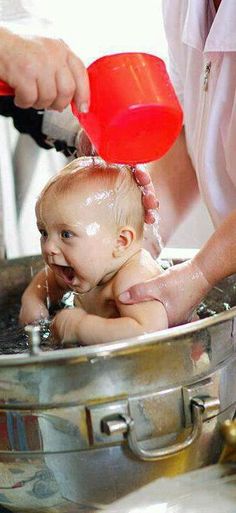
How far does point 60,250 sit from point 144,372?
287mm

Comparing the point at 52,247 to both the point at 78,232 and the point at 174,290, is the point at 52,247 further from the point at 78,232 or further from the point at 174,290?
the point at 174,290

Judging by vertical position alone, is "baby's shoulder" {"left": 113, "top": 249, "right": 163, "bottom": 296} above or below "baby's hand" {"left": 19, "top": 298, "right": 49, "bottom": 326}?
above

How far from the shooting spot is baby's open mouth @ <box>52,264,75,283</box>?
3.62 feet

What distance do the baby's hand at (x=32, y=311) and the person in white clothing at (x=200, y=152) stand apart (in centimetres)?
24

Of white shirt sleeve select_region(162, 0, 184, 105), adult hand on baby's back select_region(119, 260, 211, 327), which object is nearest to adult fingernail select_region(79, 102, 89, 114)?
adult hand on baby's back select_region(119, 260, 211, 327)

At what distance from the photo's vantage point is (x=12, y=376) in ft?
2.64

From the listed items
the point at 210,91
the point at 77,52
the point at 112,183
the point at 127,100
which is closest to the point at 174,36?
the point at 210,91

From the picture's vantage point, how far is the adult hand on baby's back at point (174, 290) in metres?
1.04

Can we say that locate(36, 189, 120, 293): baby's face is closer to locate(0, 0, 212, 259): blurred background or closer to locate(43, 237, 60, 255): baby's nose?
locate(43, 237, 60, 255): baby's nose

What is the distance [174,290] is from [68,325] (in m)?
0.15

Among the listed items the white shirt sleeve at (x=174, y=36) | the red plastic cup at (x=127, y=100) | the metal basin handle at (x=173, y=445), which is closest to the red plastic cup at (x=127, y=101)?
the red plastic cup at (x=127, y=100)

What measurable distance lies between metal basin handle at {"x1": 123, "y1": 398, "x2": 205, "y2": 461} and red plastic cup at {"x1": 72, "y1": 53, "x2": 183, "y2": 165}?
0.33m

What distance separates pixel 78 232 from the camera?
1052 millimetres

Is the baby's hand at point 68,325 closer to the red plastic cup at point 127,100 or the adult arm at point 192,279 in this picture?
the adult arm at point 192,279
